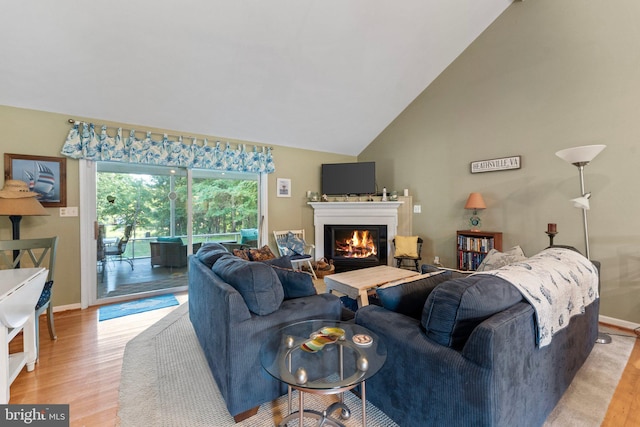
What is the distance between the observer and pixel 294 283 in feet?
6.35

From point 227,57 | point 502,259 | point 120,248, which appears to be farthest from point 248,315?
point 120,248

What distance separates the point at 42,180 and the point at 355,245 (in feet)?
14.7

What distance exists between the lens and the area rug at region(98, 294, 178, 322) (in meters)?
3.14

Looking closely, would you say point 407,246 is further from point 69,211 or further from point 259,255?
point 69,211

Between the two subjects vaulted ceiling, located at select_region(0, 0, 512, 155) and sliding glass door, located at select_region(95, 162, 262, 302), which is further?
sliding glass door, located at select_region(95, 162, 262, 302)

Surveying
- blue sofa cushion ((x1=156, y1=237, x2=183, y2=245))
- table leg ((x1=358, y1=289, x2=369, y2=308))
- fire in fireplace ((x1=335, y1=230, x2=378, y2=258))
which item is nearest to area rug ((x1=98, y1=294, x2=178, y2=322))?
blue sofa cushion ((x1=156, y1=237, x2=183, y2=245))

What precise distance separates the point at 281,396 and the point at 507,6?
200 inches

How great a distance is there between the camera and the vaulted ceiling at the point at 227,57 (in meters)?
2.52

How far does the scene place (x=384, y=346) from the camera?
1.47 m

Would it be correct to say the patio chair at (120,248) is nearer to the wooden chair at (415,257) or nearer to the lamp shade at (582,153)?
the wooden chair at (415,257)

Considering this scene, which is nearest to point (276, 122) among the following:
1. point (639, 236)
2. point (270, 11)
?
point (270, 11)

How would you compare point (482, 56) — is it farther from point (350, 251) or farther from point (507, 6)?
point (350, 251)

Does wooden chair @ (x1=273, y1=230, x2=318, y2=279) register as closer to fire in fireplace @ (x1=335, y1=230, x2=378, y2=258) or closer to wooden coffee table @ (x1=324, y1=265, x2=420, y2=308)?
fire in fireplace @ (x1=335, y1=230, x2=378, y2=258)

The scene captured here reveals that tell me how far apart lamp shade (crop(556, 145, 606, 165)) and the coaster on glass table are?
2.68 meters
